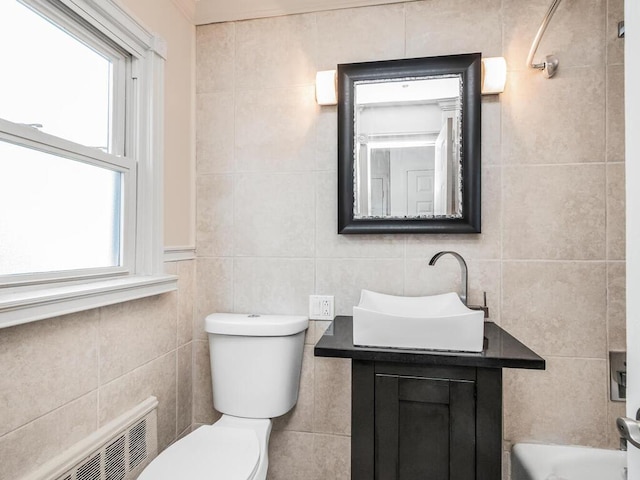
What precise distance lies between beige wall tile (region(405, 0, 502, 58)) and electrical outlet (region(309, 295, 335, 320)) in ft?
3.64

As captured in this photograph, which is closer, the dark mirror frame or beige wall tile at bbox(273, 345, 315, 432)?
the dark mirror frame

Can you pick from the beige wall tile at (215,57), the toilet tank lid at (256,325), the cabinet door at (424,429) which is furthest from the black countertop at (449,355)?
the beige wall tile at (215,57)

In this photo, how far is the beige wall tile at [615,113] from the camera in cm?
144

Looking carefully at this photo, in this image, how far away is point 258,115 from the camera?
171cm

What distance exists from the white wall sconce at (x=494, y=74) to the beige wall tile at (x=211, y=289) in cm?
133

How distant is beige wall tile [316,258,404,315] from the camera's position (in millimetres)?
1597

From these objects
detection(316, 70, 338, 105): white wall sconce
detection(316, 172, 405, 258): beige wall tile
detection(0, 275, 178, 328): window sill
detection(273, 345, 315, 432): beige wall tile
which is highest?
detection(316, 70, 338, 105): white wall sconce

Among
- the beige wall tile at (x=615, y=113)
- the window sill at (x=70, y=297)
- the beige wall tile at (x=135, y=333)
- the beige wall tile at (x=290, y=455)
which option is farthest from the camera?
the beige wall tile at (x=290, y=455)

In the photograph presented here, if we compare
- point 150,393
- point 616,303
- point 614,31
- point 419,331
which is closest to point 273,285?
point 150,393

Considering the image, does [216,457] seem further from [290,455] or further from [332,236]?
[332,236]

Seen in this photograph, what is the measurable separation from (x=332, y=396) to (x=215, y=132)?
1320 millimetres

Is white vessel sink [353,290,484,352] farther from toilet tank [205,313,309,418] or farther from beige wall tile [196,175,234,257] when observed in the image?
beige wall tile [196,175,234,257]

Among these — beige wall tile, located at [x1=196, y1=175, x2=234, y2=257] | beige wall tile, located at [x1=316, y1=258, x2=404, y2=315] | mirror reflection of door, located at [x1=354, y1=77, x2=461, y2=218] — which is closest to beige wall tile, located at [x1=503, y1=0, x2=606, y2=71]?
mirror reflection of door, located at [x1=354, y1=77, x2=461, y2=218]

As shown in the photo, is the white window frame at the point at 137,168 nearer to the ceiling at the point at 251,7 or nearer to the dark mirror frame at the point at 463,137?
the ceiling at the point at 251,7
